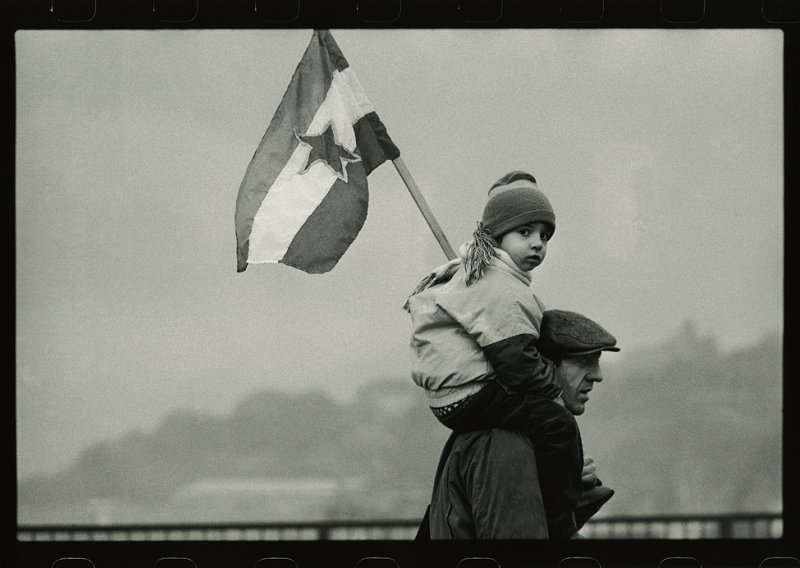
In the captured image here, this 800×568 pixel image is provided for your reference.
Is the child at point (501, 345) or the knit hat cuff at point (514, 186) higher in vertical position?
the knit hat cuff at point (514, 186)

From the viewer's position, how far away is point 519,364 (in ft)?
14.2

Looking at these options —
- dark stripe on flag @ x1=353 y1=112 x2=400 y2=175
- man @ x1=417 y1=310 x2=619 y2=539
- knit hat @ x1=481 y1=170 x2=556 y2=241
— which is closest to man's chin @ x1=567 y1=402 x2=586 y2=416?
man @ x1=417 y1=310 x2=619 y2=539

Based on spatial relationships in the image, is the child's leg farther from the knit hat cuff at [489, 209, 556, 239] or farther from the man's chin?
the knit hat cuff at [489, 209, 556, 239]

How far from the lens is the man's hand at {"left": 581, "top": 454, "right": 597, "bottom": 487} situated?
4.51 meters

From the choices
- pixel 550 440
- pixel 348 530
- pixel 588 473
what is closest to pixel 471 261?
pixel 550 440

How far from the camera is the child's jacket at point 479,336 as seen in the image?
434 centimetres

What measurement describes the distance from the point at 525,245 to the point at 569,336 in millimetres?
383

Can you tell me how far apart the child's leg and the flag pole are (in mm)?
628

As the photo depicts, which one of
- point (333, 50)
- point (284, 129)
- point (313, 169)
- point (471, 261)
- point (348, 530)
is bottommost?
point (348, 530)

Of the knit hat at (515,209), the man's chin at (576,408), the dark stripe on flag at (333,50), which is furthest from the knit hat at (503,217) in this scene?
the dark stripe on flag at (333,50)

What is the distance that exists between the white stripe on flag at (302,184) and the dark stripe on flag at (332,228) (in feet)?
0.10
